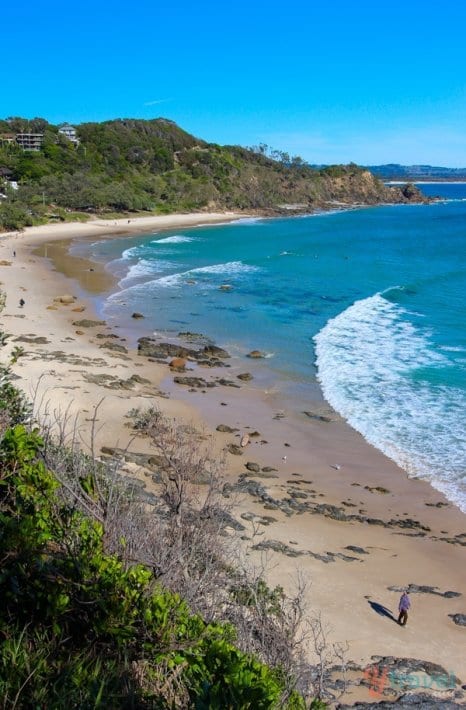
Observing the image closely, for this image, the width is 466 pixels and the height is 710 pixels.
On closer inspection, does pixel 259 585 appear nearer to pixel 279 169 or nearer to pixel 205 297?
pixel 205 297

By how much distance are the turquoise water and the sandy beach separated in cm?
128

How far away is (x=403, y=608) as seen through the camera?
1037 cm

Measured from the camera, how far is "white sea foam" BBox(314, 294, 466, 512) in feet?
55.9

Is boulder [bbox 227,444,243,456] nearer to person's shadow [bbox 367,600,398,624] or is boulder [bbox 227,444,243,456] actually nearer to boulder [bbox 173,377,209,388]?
boulder [bbox 173,377,209,388]

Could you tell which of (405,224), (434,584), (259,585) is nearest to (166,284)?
(434,584)

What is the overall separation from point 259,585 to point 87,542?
2800mm

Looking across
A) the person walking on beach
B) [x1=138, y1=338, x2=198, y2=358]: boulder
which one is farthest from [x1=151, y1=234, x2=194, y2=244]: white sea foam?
the person walking on beach

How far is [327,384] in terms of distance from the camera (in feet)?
75.2

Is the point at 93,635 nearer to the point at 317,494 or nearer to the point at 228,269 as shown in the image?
the point at 317,494

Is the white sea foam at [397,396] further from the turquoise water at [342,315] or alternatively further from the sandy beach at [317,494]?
the sandy beach at [317,494]

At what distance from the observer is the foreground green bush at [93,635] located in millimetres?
4805

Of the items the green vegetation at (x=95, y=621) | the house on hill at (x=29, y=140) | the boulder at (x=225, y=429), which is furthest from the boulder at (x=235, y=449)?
the house on hill at (x=29, y=140)

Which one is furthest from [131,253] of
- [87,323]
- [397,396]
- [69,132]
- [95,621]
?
[69,132]

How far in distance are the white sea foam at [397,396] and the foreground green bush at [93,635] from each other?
36.5 ft
